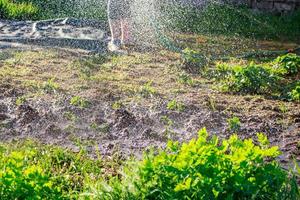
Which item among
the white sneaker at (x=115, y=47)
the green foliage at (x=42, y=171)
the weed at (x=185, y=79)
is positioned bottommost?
the white sneaker at (x=115, y=47)

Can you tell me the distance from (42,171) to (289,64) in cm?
404

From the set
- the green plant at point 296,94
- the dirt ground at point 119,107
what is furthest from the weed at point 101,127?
the green plant at point 296,94

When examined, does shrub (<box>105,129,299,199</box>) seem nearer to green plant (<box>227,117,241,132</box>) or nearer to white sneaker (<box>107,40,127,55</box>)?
green plant (<box>227,117,241,132</box>)

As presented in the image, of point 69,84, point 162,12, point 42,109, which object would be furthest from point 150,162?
point 162,12

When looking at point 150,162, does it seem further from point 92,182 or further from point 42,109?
point 42,109

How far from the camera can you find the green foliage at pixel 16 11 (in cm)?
1052

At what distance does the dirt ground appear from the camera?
188 inches

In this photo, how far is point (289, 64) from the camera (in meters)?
6.90

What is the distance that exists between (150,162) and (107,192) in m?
0.38

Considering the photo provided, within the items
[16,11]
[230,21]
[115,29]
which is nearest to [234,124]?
[115,29]

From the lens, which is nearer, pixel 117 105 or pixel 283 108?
pixel 117 105

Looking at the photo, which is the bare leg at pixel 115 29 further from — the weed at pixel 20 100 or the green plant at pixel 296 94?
the green plant at pixel 296 94

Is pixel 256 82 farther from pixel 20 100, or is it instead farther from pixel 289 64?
pixel 20 100

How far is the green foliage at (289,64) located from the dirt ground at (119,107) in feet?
3.35
